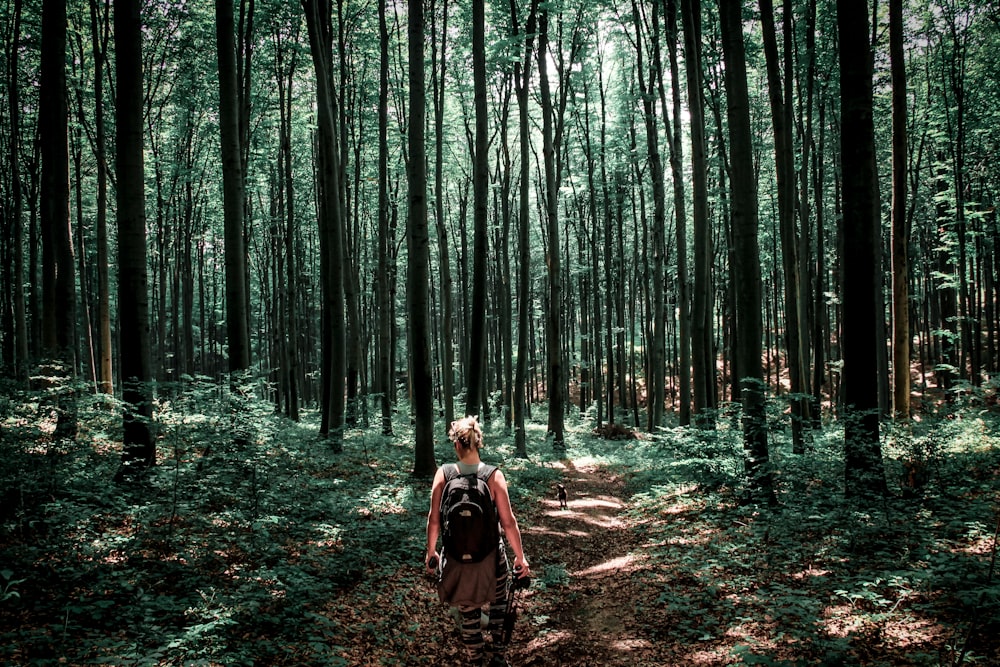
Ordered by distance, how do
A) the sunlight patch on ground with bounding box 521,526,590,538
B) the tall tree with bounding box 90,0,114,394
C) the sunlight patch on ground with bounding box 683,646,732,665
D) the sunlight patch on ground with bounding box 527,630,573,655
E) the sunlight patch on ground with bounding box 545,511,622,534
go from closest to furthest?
the sunlight patch on ground with bounding box 683,646,732,665
the sunlight patch on ground with bounding box 527,630,573,655
the sunlight patch on ground with bounding box 521,526,590,538
the sunlight patch on ground with bounding box 545,511,622,534
the tall tree with bounding box 90,0,114,394

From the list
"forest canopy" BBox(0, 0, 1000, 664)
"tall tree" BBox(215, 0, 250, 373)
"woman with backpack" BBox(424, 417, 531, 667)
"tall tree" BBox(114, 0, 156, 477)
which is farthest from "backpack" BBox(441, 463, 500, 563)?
"tall tree" BBox(215, 0, 250, 373)

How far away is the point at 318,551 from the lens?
6543 mm

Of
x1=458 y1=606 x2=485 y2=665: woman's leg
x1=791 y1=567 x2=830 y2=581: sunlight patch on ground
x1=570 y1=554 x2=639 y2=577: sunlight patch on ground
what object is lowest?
x1=570 y1=554 x2=639 y2=577: sunlight patch on ground

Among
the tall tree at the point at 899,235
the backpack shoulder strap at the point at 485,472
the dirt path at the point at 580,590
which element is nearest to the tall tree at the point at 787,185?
the tall tree at the point at 899,235

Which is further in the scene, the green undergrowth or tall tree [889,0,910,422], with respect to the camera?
tall tree [889,0,910,422]

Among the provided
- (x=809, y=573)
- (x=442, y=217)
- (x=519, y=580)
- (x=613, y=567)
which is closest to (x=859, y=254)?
(x=809, y=573)

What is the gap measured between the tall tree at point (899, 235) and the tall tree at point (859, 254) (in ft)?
11.1

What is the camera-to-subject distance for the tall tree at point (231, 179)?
963cm

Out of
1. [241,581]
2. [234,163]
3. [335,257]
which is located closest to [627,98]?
[335,257]

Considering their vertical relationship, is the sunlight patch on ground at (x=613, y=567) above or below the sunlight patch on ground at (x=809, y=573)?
below

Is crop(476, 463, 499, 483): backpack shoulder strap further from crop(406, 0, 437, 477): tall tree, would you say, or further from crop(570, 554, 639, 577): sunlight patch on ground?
crop(406, 0, 437, 477): tall tree

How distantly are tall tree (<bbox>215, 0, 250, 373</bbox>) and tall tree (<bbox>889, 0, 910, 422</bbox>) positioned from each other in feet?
38.8

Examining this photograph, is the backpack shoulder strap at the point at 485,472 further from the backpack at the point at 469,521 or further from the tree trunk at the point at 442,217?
the tree trunk at the point at 442,217

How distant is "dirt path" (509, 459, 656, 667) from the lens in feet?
16.5
